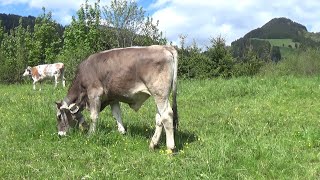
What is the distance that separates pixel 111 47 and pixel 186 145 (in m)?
44.6

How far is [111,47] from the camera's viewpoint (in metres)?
52.2

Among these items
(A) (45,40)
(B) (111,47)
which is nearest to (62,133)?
(B) (111,47)

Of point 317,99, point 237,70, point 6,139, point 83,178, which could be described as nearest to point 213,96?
point 317,99

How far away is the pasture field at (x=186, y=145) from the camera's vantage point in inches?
262

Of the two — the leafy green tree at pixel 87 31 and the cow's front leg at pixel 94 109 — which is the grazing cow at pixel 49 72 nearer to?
the cow's front leg at pixel 94 109

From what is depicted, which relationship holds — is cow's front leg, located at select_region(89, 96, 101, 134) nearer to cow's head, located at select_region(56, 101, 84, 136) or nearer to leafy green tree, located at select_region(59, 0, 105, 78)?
cow's head, located at select_region(56, 101, 84, 136)

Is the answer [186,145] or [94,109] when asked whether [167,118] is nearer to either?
[186,145]

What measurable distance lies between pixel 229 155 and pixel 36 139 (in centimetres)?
451

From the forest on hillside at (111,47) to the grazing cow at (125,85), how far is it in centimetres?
2445

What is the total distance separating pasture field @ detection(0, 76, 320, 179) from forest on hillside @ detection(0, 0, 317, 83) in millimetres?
22269

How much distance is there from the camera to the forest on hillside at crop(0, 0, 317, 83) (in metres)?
39.3

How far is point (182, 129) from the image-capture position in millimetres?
10234

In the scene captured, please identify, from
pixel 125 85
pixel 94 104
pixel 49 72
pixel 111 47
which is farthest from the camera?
pixel 111 47

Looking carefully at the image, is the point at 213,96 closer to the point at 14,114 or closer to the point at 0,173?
the point at 14,114
